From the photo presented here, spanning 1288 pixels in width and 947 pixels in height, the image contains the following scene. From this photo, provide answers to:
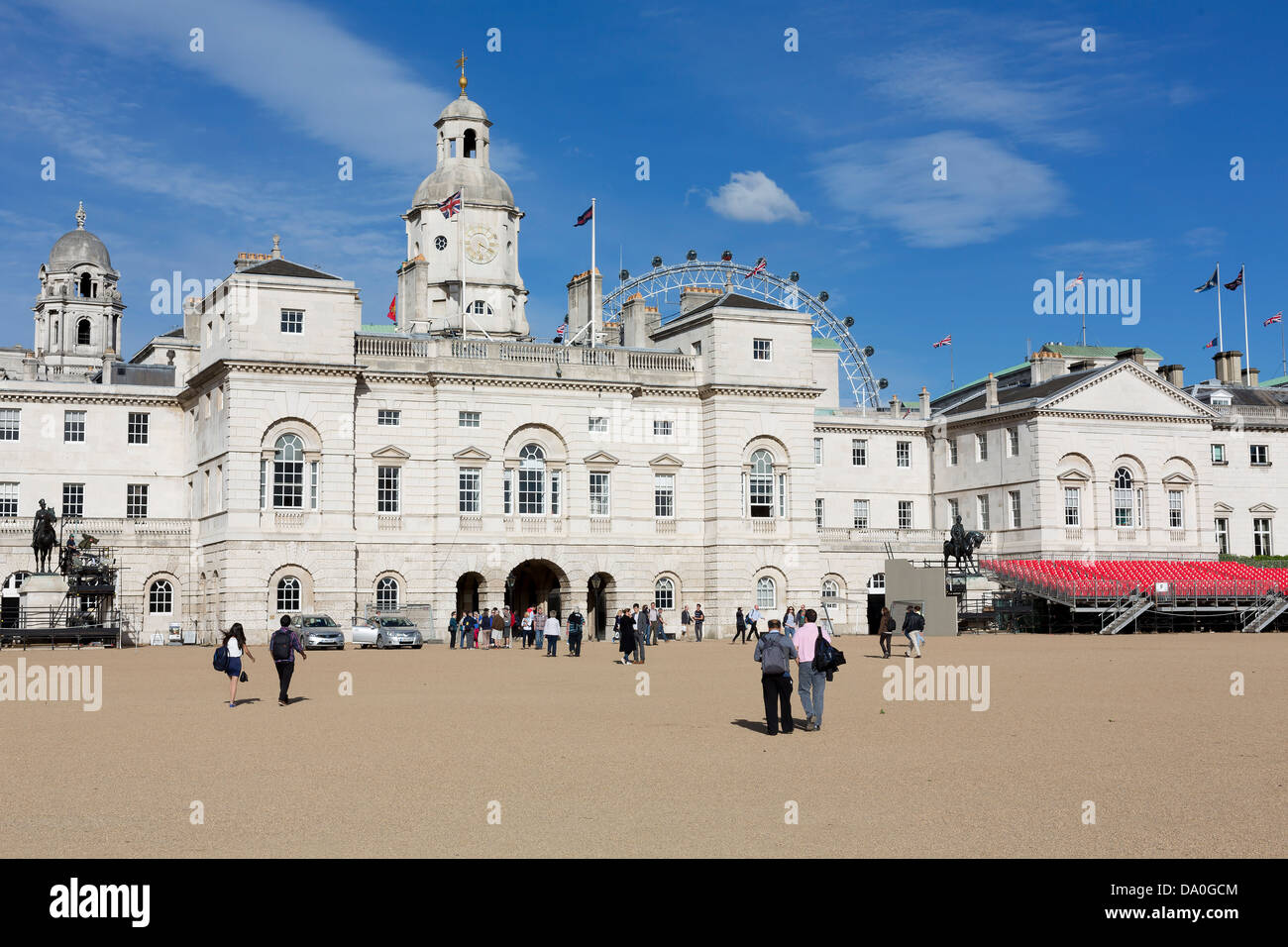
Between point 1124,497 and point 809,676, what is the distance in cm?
5353

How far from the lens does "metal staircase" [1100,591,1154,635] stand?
5806 centimetres

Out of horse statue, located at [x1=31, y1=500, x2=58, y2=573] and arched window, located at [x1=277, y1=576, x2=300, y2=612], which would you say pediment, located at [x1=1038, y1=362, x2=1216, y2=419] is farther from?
horse statue, located at [x1=31, y1=500, x2=58, y2=573]

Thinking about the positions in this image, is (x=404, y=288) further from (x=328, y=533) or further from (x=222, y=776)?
(x=222, y=776)

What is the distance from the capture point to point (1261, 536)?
7619 centimetres

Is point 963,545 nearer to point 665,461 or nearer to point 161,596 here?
point 665,461

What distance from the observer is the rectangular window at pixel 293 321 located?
55.6 metres

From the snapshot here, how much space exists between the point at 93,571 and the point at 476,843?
4594 cm

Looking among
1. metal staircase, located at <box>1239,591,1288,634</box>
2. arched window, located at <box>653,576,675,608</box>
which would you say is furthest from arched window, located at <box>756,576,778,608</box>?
metal staircase, located at <box>1239,591,1288,634</box>

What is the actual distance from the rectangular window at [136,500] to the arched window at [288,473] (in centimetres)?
925

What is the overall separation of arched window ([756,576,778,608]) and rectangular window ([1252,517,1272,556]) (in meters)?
30.0

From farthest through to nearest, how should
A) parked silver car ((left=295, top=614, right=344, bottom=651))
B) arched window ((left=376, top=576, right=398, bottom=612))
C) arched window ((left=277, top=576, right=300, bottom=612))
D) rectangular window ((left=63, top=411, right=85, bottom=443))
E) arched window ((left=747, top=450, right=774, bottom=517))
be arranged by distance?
arched window ((left=747, top=450, right=774, bottom=517))
rectangular window ((left=63, top=411, right=85, bottom=443))
arched window ((left=376, top=576, right=398, bottom=612))
arched window ((left=277, top=576, right=300, bottom=612))
parked silver car ((left=295, top=614, right=344, bottom=651))

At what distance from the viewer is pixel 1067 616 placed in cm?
6128

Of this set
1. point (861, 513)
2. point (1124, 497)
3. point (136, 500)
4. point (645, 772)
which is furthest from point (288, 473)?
point (645, 772)
